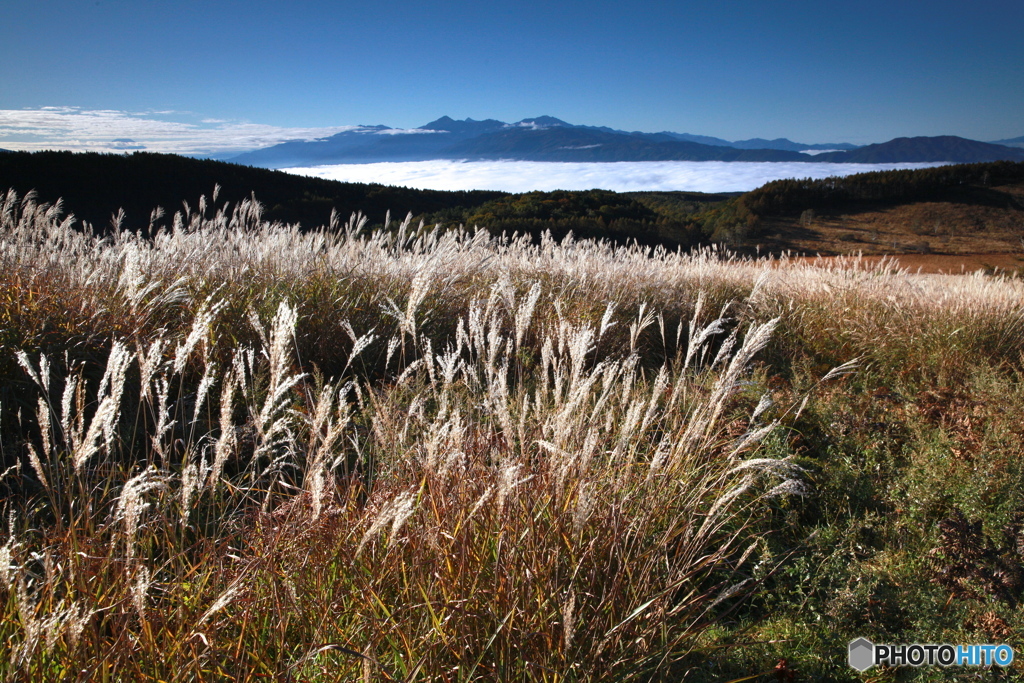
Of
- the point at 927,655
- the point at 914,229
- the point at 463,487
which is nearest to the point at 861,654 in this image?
the point at 927,655

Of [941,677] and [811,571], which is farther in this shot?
[811,571]

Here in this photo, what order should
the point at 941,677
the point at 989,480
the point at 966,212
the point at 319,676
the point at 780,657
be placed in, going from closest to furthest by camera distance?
the point at 319,676
the point at 941,677
the point at 780,657
the point at 989,480
the point at 966,212

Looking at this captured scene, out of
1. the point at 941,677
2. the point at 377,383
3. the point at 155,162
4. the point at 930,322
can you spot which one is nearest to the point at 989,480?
the point at 941,677

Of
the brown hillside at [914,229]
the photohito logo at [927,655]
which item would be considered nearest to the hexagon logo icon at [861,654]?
the photohito logo at [927,655]

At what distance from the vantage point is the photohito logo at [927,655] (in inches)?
72.7

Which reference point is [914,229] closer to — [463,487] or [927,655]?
[927,655]

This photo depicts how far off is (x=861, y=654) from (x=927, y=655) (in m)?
0.22

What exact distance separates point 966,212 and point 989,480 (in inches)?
1276

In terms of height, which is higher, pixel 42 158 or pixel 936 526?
pixel 42 158

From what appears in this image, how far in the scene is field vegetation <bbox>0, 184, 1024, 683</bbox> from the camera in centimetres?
143

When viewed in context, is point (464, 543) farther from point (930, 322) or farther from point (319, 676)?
point (930, 322)

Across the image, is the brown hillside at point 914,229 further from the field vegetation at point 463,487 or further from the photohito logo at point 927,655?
the photohito logo at point 927,655

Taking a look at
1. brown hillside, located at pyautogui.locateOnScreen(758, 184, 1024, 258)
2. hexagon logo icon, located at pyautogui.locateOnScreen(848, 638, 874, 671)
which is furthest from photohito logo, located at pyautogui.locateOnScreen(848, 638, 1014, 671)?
brown hillside, located at pyautogui.locateOnScreen(758, 184, 1024, 258)

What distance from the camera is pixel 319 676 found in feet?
4.79
